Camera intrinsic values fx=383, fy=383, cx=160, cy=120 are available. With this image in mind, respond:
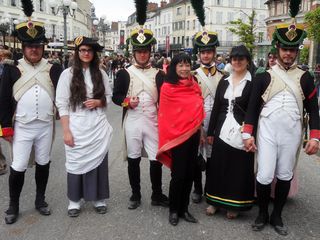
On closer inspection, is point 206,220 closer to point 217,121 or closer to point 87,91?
point 217,121

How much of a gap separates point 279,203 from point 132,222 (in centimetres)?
151

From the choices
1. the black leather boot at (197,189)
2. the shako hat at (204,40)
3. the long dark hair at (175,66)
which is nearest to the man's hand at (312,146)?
the black leather boot at (197,189)

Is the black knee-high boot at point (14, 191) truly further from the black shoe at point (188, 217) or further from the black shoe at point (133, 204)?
the black shoe at point (188, 217)

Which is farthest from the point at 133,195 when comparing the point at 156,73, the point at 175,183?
the point at 156,73

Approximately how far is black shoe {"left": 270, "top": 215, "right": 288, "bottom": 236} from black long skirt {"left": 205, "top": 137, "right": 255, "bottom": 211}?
10.6 inches

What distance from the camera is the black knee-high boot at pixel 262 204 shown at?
12.5 ft

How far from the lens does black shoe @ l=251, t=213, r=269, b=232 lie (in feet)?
12.5

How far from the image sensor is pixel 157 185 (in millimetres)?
4398

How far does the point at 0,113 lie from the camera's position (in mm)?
3846

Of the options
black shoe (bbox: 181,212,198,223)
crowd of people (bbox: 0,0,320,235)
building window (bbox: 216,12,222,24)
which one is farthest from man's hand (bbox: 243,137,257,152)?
building window (bbox: 216,12,222,24)

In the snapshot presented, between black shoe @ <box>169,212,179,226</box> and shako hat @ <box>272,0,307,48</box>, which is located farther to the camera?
black shoe @ <box>169,212,179,226</box>

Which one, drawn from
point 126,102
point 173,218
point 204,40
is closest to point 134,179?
point 173,218

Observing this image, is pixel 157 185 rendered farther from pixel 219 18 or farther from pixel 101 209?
pixel 219 18

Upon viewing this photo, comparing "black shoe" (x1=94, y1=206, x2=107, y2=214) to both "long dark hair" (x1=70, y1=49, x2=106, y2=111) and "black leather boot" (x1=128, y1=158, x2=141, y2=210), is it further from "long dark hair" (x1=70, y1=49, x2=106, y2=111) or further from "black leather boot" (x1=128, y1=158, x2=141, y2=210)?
"long dark hair" (x1=70, y1=49, x2=106, y2=111)
